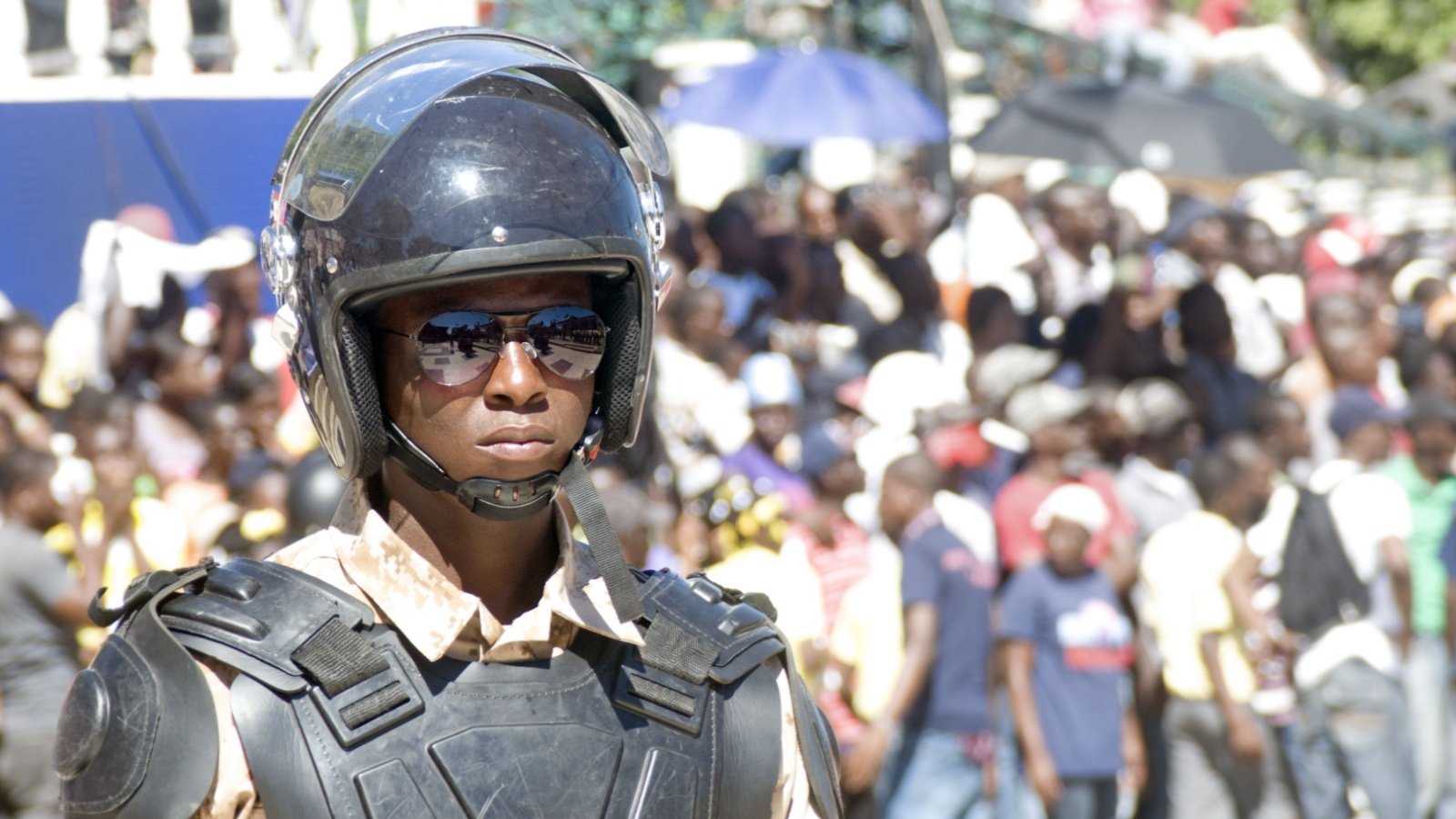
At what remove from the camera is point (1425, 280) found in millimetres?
11531

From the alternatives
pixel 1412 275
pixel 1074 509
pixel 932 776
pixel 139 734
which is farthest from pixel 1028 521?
pixel 1412 275

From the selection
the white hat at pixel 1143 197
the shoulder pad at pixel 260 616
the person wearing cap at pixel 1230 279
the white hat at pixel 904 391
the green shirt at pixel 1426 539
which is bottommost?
the white hat at pixel 1143 197

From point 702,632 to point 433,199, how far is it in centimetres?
59

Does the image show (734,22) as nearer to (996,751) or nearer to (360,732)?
(996,751)

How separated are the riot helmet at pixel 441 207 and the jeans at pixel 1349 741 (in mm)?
5517

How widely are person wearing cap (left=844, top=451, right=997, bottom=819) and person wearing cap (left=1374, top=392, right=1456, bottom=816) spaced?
186cm

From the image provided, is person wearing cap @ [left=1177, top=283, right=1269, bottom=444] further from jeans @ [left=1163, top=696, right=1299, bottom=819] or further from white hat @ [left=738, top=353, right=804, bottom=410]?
white hat @ [left=738, top=353, right=804, bottom=410]

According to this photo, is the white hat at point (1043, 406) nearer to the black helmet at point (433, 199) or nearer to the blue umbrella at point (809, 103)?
the blue umbrella at point (809, 103)

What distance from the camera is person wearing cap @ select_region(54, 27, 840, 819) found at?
2176mm

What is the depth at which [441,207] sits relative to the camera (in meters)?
2.23

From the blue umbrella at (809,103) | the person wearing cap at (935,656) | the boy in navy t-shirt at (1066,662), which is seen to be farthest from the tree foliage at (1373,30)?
the person wearing cap at (935,656)

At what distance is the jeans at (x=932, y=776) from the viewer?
6742 millimetres

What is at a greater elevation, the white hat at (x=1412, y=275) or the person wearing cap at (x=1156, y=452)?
the person wearing cap at (x=1156, y=452)

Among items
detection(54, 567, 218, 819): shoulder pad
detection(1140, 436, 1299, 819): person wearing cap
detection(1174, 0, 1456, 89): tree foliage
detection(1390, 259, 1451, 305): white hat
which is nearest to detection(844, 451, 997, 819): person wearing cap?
detection(1140, 436, 1299, 819): person wearing cap
